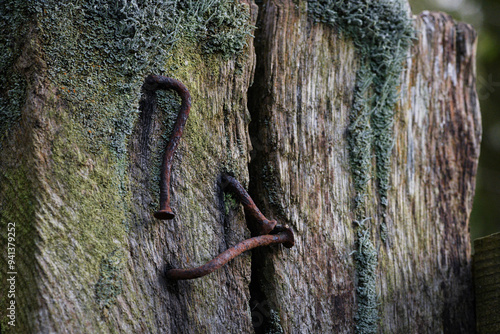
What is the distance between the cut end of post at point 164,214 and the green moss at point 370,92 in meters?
0.79

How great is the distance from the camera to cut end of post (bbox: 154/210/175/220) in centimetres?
123

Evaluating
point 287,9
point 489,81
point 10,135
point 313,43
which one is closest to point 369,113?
point 313,43

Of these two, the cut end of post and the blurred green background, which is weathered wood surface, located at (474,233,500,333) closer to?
the cut end of post

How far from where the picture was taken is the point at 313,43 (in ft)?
5.59

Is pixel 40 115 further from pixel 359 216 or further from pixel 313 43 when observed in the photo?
pixel 359 216

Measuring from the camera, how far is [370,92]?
1.79 meters

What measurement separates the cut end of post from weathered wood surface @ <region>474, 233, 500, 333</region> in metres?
1.35

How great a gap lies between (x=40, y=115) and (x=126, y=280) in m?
0.54

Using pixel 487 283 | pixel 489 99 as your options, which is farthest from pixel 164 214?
pixel 489 99

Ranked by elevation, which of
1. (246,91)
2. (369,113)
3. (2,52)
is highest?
(2,52)

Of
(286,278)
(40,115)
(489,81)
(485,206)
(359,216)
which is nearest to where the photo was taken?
(40,115)

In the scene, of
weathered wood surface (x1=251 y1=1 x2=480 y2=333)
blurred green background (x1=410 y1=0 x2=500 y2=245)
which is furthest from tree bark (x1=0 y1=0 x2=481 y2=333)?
blurred green background (x1=410 y1=0 x2=500 y2=245)

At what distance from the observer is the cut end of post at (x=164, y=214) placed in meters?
1.23

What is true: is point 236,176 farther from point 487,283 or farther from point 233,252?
point 487,283
